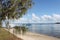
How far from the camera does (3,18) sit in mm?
14148

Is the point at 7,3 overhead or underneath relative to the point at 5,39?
overhead

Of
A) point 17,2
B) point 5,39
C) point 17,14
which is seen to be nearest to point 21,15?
point 17,14

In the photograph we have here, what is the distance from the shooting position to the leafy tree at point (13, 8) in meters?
14.0

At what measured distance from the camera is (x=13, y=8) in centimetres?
1405

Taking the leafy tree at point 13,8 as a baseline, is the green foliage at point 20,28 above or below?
below

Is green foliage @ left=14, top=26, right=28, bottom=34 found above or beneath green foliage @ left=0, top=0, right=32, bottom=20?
beneath

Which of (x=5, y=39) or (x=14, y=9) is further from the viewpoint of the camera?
(x=5, y=39)

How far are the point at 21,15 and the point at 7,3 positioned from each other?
5.28 ft

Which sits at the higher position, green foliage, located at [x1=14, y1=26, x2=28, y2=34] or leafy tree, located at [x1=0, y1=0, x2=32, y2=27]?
leafy tree, located at [x1=0, y1=0, x2=32, y2=27]

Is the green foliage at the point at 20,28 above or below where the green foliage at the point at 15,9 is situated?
below

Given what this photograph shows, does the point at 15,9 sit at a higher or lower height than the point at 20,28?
higher

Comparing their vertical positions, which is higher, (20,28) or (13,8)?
(13,8)

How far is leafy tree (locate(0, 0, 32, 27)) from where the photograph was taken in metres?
14.0

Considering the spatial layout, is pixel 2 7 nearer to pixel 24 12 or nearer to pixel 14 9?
pixel 14 9
